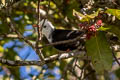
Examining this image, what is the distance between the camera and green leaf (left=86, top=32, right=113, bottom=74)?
170 centimetres

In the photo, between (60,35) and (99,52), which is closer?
(99,52)

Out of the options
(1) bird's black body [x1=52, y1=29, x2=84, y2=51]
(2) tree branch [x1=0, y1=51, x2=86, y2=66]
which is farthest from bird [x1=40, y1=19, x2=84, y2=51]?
(2) tree branch [x1=0, y1=51, x2=86, y2=66]

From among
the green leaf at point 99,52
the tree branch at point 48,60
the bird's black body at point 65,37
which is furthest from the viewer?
the bird's black body at point 65,37

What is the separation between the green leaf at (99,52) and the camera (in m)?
1.70

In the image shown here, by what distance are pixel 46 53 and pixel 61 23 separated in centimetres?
38

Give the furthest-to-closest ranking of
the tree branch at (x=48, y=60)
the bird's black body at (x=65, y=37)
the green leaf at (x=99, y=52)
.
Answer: the bird's black body at (x=65, y=37) < the tree branch at (x=48, y=60) < the green leaf at (x=99, y=52)

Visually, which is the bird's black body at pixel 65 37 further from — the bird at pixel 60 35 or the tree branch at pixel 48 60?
the tree branch at pixel 48 60

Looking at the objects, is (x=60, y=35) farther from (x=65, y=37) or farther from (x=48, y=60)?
(x=48, y=60)

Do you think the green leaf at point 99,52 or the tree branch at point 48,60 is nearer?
the green leaf at point 99,52

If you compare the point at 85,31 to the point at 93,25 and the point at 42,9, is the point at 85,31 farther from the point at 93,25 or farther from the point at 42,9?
the point at 42,9

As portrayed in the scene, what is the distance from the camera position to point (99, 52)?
176 cm

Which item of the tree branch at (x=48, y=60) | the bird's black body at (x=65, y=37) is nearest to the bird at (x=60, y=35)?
the bird's black body at (x=65, y=37)

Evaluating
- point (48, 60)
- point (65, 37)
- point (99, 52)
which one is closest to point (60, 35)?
point (65, 37)

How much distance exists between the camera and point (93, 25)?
1614 mm
